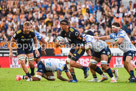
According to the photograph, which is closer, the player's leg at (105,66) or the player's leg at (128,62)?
the player's leg at (105,66)

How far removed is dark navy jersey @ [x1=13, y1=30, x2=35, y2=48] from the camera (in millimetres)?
13766

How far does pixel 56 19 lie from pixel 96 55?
12844mm

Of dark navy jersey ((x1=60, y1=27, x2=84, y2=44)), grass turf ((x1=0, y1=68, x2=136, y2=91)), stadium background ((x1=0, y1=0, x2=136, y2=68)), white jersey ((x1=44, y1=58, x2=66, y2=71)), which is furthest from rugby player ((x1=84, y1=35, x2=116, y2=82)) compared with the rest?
stadium background ((x1=0, y1=0, x2=136, y2=68))

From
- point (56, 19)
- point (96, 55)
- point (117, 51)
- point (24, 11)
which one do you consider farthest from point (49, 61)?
point (24, 11)

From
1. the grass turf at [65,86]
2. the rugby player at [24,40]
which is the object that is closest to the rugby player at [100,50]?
the grass turf at [65,86]

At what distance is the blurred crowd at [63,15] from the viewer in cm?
2473

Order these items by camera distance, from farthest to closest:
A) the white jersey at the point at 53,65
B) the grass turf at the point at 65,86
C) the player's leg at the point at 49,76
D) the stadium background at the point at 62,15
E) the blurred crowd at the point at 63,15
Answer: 1. the blurred crowd at the point at 63,15
2. the stadium background at the point at 62,15
3. the player's leg at the point at 49,76
4. the white jersey at the point at 53,65
5. the grass turf at the point at 65,86

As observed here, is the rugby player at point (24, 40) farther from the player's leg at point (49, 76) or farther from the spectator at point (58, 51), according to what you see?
the spectator at point (58, 51)

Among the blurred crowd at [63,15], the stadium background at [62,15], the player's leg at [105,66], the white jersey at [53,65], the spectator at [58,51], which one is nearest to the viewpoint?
the player's leg at [105,66]

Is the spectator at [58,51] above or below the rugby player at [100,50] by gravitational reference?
below

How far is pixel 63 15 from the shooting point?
1056 inches

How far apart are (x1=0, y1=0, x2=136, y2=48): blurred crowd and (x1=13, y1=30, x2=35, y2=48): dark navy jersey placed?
913 cm

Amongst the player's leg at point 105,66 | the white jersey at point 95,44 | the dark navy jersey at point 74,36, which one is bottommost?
the player's leg at point 105,66

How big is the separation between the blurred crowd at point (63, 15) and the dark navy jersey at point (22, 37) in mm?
9128
